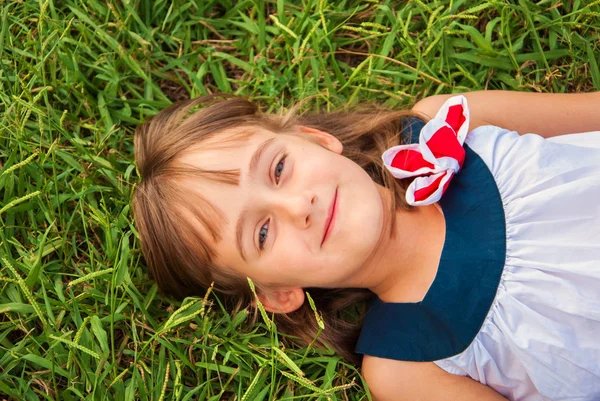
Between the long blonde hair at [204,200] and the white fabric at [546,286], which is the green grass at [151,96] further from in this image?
the white fabric at [546,286]

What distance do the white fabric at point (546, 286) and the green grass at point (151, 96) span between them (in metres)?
0.54

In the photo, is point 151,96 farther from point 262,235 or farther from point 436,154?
point 436,154

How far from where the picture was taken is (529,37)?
9.37 feet

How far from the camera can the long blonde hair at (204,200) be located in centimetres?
234

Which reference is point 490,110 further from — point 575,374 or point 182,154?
point 182,154

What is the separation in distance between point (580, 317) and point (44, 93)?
7.39 ft

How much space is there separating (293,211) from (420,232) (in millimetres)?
549

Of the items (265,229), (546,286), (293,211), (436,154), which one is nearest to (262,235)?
(265,229)

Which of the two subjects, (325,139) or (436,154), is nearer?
(436,154)

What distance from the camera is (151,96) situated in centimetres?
300

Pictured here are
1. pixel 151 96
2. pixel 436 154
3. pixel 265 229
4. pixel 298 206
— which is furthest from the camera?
pixel 151 96

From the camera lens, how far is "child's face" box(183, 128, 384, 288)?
2180mm

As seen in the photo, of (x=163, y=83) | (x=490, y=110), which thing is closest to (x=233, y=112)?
(x=163, y=83)

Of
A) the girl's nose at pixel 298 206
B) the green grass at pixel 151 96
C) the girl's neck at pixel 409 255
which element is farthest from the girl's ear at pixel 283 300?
the girl's nose at pixel 298 206
